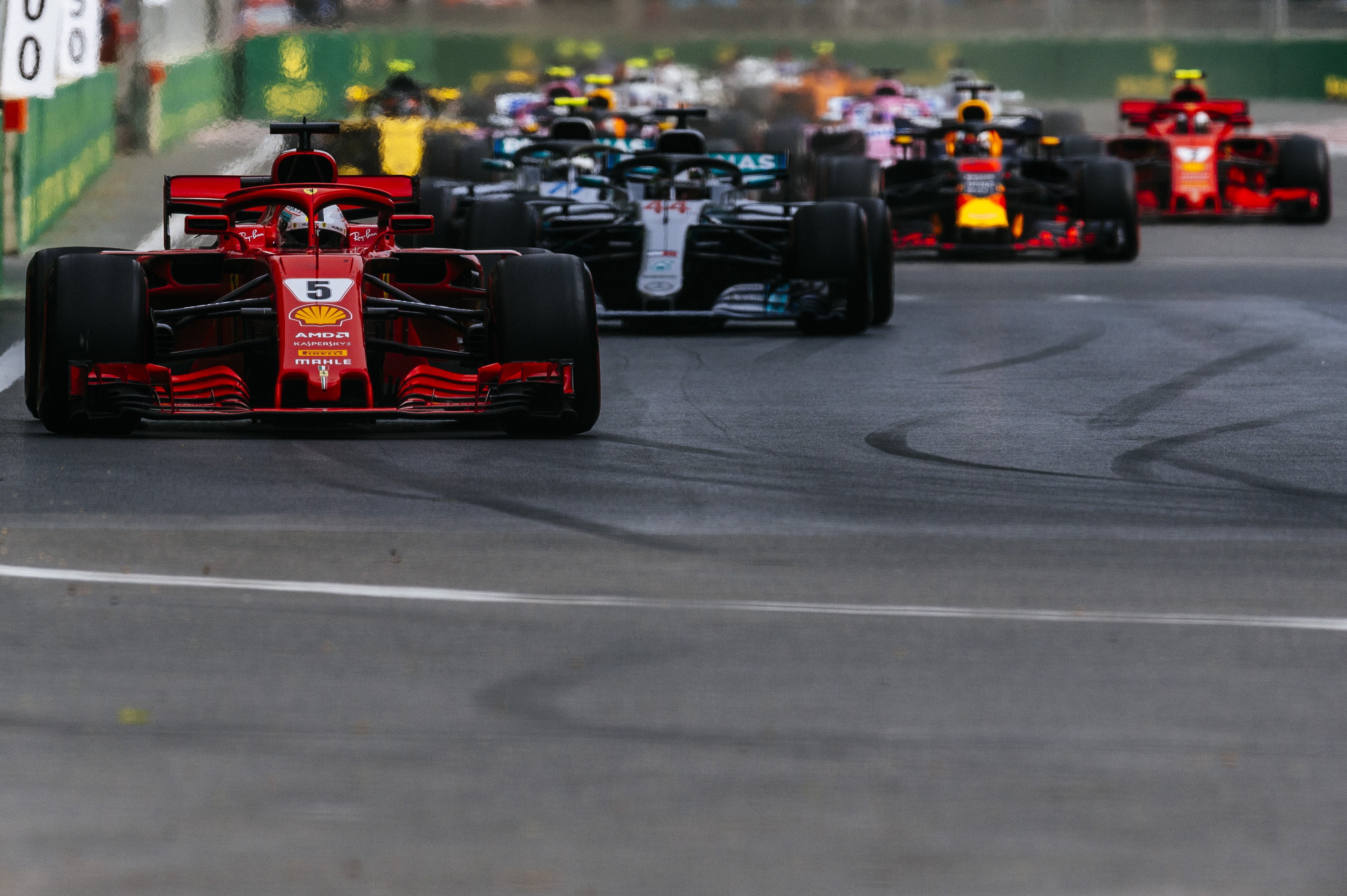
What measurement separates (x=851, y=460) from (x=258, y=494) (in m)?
2.47

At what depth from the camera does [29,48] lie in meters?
17.3

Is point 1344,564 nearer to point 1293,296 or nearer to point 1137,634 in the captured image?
point 1137,634

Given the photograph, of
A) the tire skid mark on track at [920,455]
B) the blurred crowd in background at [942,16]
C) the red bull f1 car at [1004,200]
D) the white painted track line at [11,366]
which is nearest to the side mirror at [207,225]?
the white painted track line at [11,366]

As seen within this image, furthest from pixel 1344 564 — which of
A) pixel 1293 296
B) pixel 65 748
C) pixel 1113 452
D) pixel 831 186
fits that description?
pixel 831 186

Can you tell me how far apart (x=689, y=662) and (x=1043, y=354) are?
840 centimetres

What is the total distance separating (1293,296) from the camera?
1825cm

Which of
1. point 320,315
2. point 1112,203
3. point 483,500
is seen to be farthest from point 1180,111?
point 483,500

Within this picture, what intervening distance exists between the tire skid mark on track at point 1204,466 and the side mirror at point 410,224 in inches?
143

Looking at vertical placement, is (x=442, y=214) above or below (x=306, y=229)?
above

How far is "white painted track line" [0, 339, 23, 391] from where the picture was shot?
503 inches

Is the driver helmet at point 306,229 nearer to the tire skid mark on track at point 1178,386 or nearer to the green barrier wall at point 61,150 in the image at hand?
the tire skid mark on track at point 1178,386

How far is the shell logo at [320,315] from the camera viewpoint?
1044 cm

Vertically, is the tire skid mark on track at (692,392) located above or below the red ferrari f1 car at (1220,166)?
below

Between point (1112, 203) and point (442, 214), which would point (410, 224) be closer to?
point (442, 214)
